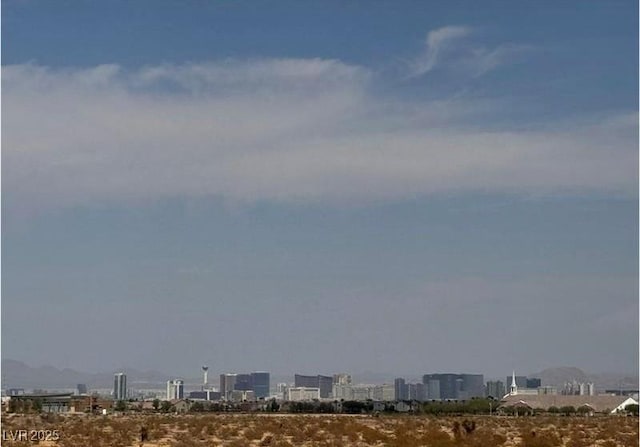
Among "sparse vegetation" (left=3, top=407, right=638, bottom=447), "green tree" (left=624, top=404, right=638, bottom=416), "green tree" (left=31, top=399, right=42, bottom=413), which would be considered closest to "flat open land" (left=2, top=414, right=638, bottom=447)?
"sparse vegetation" (left=3, top=407, right=638, bottom=447)

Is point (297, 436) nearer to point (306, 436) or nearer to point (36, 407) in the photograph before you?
point (306, 436)

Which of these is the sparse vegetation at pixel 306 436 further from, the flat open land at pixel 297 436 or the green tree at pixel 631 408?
the green tree at pixel 631 408

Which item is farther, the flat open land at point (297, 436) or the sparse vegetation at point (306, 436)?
the sparse vegetation at point (306, 436)

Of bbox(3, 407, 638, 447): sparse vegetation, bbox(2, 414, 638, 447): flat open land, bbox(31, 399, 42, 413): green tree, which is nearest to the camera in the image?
bbox(2, 414, 638, 447): flat open land

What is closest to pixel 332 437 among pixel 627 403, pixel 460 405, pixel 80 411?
pixel 80 411

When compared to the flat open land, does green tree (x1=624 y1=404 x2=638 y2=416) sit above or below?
above

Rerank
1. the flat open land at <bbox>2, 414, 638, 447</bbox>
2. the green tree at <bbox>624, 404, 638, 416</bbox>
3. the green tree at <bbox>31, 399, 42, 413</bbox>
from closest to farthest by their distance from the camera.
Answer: the flat open land at <bbox>2, 414, 638, 447</bbox>, the green tree at <bbox>31, 399, 42, 413</bbox>, the green tree at <bbox>624, 404, 638, 416</bbox>

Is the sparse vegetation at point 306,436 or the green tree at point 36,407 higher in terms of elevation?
the green tree at point 36,407

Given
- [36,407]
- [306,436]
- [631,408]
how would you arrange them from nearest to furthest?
[306,436], [36,407], [631,408]

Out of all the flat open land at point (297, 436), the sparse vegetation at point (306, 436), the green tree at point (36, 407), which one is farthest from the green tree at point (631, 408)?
the green tree at point (36, 407)

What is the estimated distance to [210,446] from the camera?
179 ft

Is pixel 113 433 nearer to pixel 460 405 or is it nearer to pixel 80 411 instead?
pixel 80 411

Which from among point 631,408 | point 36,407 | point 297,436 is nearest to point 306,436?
point 297,436

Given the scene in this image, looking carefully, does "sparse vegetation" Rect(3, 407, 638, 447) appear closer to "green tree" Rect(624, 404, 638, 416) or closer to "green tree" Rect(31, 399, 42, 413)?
"green tree" Rect(31, 399, 42, 413)
